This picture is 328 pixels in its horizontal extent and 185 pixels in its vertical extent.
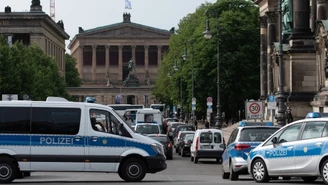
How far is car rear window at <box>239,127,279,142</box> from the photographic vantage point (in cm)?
2997

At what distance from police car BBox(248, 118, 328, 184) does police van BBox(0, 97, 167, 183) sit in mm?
3423

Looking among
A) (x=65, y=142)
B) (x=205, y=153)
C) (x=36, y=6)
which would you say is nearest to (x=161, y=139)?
(x=205, y=153)

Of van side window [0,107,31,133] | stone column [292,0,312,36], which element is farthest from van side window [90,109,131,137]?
stone column [292,0,312,36]

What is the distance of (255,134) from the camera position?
30.2 m

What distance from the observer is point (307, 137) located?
25.2 m

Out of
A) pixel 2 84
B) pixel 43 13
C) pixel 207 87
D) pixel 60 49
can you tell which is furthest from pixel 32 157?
pixel 60 49

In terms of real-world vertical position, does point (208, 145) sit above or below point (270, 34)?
below

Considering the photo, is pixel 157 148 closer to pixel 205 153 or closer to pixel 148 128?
pixel 205 153

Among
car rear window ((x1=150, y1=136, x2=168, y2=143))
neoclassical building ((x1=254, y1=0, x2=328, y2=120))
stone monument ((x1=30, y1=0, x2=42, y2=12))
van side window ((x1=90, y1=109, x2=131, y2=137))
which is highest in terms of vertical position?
stone monument ((x1=30, y1=0, x2=42, y2=12))

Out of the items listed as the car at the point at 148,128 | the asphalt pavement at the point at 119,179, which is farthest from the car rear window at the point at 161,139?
the asphalt pavement at the point at 119,179

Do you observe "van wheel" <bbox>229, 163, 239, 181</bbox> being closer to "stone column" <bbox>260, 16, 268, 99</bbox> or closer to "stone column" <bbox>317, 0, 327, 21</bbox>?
"stone column" <bbox>317, 0, 327, 21</bbox>

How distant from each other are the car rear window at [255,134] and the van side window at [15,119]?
242 inches

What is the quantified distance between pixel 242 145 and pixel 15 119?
6.39 metres

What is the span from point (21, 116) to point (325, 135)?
8.49 metres
